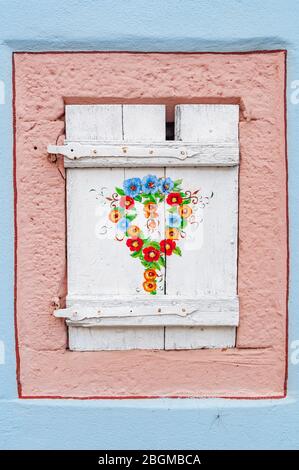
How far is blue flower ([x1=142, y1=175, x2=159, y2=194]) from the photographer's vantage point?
1821 millimetres

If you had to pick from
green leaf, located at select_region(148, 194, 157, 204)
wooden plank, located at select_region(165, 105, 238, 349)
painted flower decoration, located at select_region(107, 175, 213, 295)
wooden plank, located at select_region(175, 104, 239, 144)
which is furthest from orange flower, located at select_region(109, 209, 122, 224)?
wooden plank, located at select_region(175, 104, 239, 144)

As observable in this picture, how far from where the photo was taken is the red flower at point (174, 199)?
183cm

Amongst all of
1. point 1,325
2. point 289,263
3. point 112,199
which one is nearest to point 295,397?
point 289,263

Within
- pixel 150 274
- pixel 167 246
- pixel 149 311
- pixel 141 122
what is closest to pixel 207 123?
pixel 141 122

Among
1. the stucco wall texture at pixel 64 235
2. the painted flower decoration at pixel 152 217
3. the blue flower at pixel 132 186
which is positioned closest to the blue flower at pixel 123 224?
the painted flower decoration at pixel 152 217

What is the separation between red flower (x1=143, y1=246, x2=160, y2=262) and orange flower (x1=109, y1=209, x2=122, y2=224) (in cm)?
15

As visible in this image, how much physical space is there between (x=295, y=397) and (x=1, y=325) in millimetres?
1104

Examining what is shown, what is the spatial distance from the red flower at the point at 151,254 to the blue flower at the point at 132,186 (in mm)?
206

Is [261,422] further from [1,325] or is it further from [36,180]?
[36,180]

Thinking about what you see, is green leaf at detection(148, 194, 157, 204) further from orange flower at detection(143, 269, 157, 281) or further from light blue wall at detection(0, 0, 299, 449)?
light blue wall at detection(0, 0, 299, 449)

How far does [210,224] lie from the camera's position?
6.04ft

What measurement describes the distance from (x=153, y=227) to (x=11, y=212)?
51 cm

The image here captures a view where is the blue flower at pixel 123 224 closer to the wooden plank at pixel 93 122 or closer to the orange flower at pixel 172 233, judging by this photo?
the orange flower at pixel 172 233

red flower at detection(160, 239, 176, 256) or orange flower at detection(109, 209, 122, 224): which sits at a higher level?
orange flower at detection(109, 209, 122, 224)
